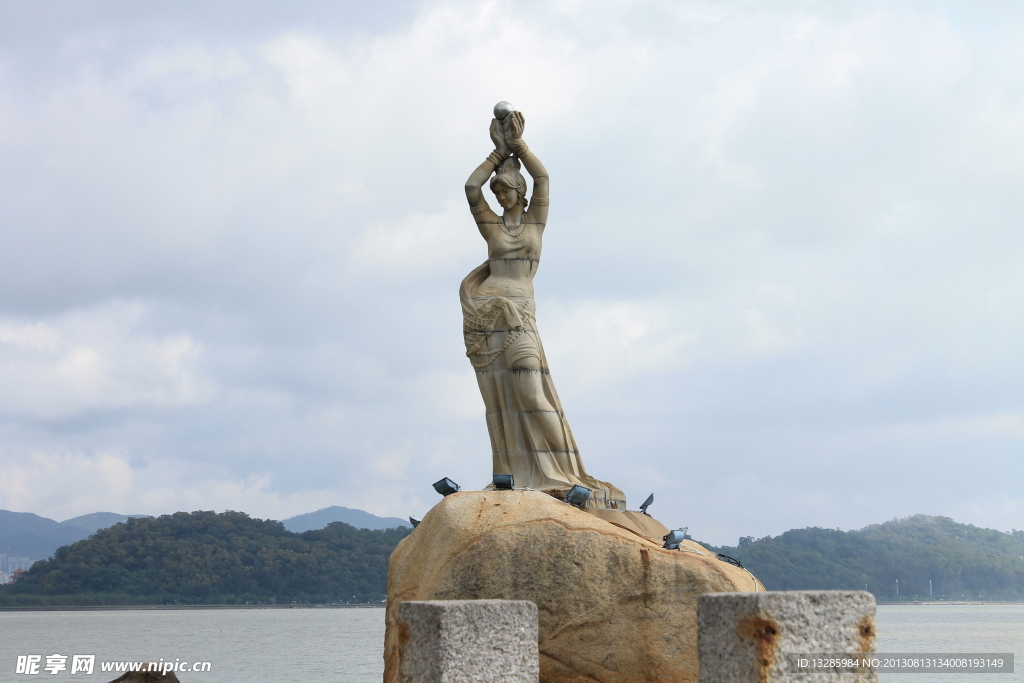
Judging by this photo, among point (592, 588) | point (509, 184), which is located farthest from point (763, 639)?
point (509, 184)

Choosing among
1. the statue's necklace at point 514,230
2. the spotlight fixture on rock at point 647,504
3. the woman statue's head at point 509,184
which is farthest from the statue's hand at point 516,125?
the spotlight fixture on rock at point 647,504

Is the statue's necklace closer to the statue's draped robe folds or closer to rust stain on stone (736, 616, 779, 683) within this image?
the statue's draped robe folds

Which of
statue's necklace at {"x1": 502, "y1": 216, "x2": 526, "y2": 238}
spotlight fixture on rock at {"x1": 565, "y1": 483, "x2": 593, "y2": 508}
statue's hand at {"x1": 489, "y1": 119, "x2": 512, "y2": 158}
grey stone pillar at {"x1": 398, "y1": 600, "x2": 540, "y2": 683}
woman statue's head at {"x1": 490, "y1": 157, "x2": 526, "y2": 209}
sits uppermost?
statue's hand at {"x1": 489, "y1": 119, "x2": 512, "y2": 158}

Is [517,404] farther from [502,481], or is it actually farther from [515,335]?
[502,481]

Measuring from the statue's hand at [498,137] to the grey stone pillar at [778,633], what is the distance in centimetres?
811

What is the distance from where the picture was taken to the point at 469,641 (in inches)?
276

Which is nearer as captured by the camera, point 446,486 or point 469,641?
point 469,641

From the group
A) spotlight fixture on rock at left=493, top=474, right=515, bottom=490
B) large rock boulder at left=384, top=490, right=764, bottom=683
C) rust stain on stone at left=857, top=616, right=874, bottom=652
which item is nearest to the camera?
rust stain on stone at left=857, top=616, right=874, bottom=652

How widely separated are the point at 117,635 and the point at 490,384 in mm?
30115

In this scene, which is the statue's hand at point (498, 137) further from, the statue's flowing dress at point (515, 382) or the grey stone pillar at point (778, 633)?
the grey stone pillar at point (778, 633)

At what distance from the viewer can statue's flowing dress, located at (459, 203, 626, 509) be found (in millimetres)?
12758

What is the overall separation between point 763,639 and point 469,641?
1.90 m

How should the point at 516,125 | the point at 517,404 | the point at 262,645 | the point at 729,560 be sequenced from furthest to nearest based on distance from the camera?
the point at 262,645 → the point at 516,125 → the point at 517,404 → the point at 729,560

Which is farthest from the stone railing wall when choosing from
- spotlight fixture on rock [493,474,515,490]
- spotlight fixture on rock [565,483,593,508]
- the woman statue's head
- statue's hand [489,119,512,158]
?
statue's hand [489,119,512,158]
